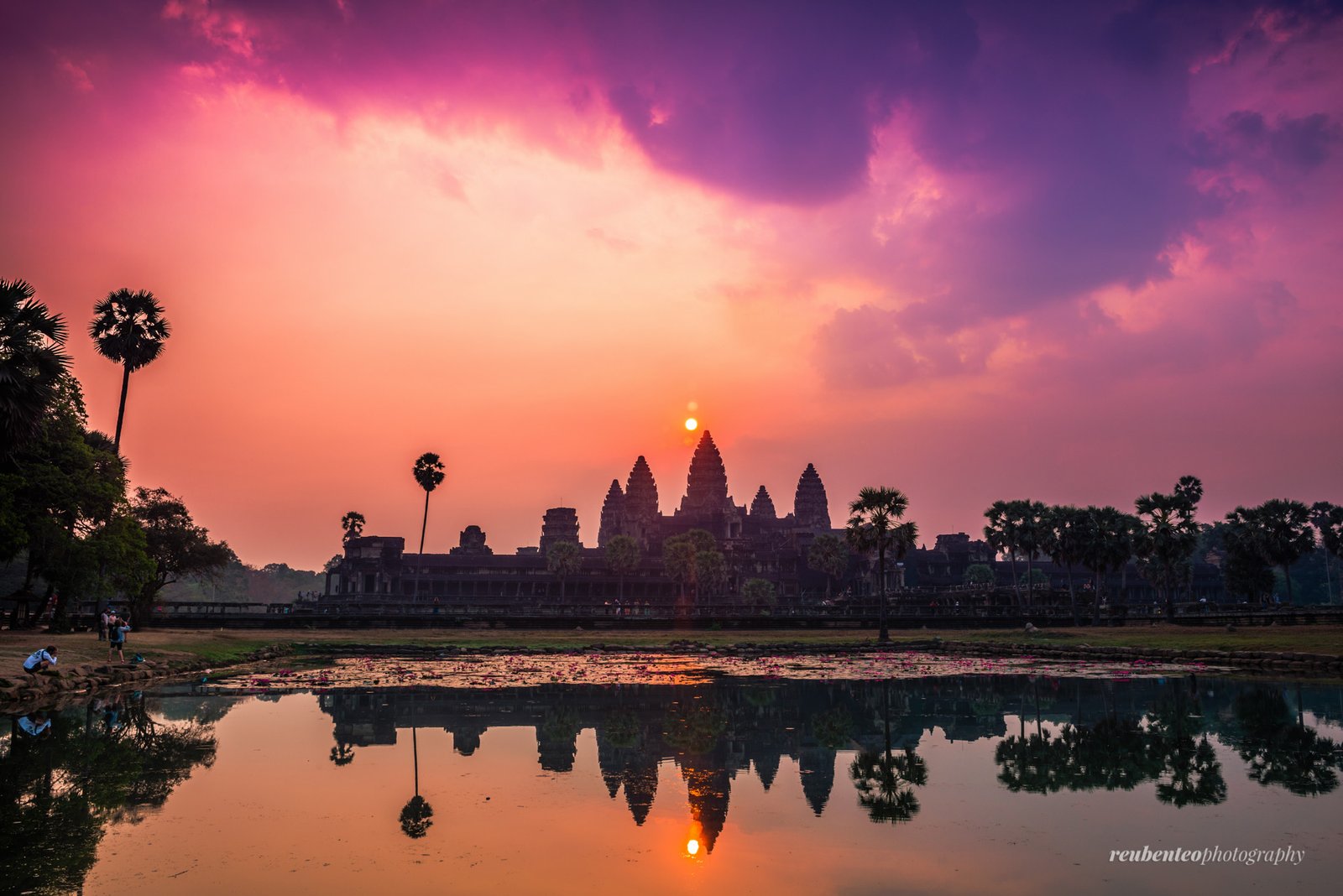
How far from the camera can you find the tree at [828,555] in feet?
413

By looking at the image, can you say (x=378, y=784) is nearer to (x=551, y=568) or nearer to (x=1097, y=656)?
(x=1097, y=656)

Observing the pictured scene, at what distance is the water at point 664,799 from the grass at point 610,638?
16.4 metres

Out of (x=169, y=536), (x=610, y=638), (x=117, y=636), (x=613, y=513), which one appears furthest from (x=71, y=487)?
(x=613, y=513)

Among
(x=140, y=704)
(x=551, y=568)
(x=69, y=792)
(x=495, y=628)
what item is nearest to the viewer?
(x=69, y=792)

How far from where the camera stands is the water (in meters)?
9.22

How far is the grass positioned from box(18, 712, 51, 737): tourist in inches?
328

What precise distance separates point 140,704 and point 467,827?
16.9 meters

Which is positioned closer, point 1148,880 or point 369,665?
point 1148,880

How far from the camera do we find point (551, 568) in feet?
412

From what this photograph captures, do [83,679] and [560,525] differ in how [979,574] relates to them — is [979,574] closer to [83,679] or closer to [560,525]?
[560,525]

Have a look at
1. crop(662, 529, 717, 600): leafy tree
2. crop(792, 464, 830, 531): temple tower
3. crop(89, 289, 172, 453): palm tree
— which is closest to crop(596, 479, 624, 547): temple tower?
crop(792, 464, 830, 531): temple tower

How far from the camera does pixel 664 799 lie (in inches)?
498

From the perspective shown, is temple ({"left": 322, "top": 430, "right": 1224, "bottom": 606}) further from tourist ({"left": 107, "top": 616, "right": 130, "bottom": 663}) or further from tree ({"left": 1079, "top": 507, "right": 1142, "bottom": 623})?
tourist ({"left": 107, "top": 616, "right": 130, "bottom": 663})

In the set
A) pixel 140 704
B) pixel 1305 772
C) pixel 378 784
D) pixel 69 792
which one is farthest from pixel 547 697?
pixel 1305 772
